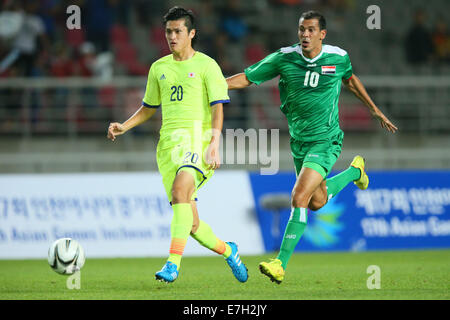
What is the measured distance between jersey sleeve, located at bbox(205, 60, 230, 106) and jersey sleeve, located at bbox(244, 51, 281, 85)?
2.11ft

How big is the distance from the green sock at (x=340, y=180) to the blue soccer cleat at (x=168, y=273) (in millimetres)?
2283

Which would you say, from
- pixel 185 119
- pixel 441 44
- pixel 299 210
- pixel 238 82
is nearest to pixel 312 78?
pixel 238 82

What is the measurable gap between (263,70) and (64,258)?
2.59 metres

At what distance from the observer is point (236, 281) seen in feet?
26.4

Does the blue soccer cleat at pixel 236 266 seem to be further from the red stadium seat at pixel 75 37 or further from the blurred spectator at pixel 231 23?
the blurred spectator at pixel 231 23

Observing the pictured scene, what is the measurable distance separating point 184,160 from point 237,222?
5.69m

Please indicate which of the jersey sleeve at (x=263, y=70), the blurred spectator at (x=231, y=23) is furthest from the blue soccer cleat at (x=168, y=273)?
the blurred spectator at (x=231, y=23)

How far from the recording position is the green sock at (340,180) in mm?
8461

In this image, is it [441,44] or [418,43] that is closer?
[418,43]

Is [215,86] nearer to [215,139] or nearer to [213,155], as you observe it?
[215,139]

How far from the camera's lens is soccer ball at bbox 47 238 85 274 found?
7.54m

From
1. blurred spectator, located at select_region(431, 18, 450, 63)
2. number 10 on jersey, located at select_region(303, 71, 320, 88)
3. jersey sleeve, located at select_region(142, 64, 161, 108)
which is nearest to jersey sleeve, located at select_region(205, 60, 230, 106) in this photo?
jersey sleeve, located at select_region(142, 64, 161, 108)

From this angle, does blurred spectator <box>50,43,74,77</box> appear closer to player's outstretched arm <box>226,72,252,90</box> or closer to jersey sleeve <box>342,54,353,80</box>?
player's outstretched arm <box>226,72,252,90</box>

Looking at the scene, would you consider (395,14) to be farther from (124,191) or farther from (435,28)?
(124,191)
